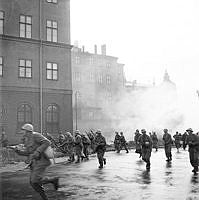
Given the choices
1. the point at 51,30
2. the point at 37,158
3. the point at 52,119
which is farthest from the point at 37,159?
the point at 51,30

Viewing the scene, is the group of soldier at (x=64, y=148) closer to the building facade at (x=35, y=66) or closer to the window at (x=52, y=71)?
the building facade at (x=35, y=66)

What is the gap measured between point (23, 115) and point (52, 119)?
267cm

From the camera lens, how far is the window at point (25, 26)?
91.6ft

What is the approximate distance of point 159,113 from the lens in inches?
2185

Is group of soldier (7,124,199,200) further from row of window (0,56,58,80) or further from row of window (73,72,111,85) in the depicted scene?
row of window (73,72,111,85)

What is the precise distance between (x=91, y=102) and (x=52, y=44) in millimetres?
42990

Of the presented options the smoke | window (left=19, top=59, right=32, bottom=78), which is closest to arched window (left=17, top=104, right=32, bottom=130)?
window (left=19, top=59, right=32, bottom=78)

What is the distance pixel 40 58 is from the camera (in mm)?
28141

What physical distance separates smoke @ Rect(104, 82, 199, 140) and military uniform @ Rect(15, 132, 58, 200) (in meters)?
45.3

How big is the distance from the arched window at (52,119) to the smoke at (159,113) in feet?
87.0

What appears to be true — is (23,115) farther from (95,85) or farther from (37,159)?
(95,85)

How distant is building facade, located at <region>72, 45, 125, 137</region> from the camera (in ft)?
223

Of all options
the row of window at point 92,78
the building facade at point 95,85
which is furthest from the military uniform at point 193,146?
the row of window at point 92,78

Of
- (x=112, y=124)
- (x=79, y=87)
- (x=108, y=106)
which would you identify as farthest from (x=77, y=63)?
(x=112, y=124)
